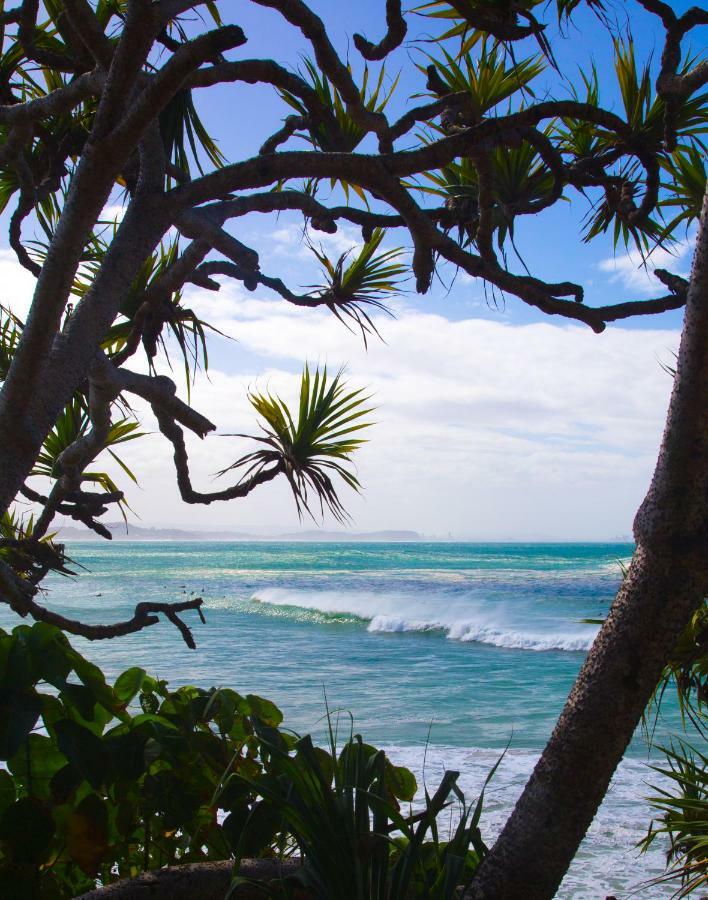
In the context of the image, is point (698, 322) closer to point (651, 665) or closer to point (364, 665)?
point (651, 665)

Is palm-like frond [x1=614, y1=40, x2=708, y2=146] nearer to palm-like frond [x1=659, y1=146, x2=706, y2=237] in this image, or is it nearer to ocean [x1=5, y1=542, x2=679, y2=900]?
palm-like frond [x1=659, y1=146, x2=706, y2=237]

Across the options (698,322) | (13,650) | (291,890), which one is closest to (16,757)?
(13,650)

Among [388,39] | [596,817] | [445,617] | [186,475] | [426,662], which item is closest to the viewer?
[388,39]

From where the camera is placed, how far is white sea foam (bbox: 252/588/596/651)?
18938 mm

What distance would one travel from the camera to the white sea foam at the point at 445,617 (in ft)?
62.1

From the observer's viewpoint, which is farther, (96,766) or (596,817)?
(596,817)

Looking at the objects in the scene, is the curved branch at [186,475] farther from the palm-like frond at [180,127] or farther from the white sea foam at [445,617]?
the white sea foam at [445,617]

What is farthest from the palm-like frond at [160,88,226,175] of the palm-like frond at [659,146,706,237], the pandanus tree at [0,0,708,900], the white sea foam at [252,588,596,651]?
the white sea foam at [252,588,596,651]

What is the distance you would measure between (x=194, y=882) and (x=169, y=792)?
6.3 inches

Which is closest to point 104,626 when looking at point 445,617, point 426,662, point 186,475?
point 186,475

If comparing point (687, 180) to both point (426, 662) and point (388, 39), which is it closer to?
point (388, 39)

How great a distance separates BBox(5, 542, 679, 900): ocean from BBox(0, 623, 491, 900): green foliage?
17cm

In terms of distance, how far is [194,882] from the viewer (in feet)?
4.80

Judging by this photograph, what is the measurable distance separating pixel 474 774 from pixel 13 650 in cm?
617
